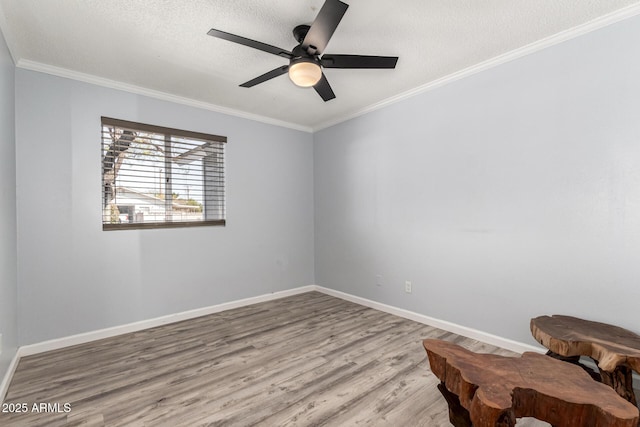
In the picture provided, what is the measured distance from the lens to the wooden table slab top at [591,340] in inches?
63.4

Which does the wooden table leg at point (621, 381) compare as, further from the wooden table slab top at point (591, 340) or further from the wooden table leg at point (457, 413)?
the wooden table leg at point (457, 413)

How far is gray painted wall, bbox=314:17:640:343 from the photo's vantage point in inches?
81.7

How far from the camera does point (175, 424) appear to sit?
67.2 inches

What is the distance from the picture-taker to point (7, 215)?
2193 millimetres

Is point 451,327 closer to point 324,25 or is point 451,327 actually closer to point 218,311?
point 218,311

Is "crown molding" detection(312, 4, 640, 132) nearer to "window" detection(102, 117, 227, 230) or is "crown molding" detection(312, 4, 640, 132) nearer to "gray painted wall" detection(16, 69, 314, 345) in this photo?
"gray painted wall" detection(16, 69, 314, 345)

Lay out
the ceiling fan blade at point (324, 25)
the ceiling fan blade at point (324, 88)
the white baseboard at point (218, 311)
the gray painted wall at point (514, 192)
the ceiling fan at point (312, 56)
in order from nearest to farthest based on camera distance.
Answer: the ceiling fan blade at point (324, 25), the ceiling fan at point (312, 56), the gray painted wall at point (514, 192), the ceiling fan blade at point (324, 88), the white baseboard at point (218, 311)

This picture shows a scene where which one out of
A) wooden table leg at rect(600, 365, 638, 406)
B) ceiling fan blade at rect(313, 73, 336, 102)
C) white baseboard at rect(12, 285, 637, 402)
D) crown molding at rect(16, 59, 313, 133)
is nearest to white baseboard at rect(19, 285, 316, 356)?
white baseboard at rect(12, 285, 637, 402)

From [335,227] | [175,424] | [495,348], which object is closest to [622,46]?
[495,348]

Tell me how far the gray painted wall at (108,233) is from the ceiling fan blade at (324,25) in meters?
2.17

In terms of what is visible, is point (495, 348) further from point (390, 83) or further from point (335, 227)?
point (390, 83)

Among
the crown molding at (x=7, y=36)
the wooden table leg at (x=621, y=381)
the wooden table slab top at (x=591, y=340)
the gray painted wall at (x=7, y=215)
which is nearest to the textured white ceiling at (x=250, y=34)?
the crown molding at (x=7, y=36)

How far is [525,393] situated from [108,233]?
137 inches

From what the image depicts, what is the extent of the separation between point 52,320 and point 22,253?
645 mm
